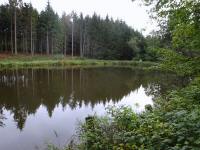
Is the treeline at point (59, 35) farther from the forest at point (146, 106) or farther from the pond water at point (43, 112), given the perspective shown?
the pond water at point (43, 112)

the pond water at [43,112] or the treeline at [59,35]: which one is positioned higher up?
the treeline at [59,35]

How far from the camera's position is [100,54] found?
6362 centimetres

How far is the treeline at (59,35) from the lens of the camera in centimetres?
5209

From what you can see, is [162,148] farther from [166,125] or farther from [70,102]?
[70,102]

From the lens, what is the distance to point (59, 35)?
62.1m

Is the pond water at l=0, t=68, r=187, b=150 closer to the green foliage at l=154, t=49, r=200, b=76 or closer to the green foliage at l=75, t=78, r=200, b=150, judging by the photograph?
the green foliage at l=75, t=78, r=200, b=150

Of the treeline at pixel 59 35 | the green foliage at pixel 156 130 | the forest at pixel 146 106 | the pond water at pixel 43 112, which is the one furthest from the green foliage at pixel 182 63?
the treeline at pixel 59 35

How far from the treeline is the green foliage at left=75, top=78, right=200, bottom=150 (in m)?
44.3

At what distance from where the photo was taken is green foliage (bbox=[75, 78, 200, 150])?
4.66 m

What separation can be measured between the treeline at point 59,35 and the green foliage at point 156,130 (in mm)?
44334

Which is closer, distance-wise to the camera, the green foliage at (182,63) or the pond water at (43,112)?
the green foliage at (182,63)

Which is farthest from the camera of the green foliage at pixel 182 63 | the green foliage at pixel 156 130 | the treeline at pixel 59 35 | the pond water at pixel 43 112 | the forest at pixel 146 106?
the treeline at pixel 59 35

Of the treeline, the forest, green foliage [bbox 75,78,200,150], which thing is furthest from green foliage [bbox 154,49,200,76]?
the treeline

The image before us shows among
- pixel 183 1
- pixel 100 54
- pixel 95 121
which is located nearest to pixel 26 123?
pixel 95 121
